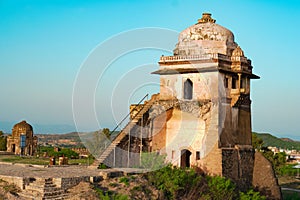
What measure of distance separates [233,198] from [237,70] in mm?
6181

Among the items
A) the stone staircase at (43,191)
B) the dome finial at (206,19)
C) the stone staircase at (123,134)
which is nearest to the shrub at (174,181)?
the stone staircase at (123,134)

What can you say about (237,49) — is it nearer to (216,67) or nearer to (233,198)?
(216,67)

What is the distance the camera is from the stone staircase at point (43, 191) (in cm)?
1533

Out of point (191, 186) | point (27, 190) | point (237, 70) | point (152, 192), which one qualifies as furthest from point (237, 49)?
point (27, 190)

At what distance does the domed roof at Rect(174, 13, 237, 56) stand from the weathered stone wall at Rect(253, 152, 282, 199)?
19.4ft

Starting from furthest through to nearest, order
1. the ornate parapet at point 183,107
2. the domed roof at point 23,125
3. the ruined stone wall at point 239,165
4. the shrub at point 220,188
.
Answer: the domed roof at point 23,125
the ornate parapet at point 183,107
the ruined stone wall at point 239,165
the shrub at point 220,188

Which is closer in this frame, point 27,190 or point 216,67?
point 27,190

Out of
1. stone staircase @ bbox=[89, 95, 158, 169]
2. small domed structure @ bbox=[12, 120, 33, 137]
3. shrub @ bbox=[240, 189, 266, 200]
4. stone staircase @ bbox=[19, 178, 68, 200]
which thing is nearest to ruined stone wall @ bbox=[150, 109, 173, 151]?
stone staircase @ bbox=[89, 95, 158, 169]

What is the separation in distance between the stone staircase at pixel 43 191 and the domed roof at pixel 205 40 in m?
10.9

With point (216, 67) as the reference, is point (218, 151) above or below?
below

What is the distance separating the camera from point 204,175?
22.2 metres

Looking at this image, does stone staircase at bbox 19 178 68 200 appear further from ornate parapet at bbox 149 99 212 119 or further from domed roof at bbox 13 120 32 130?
domed roof at bbox 13 120 32 130

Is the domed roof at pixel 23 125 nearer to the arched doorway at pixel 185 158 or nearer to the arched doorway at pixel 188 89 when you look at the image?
the arched doorway at pixel 185 158

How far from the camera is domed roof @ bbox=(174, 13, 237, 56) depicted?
941 inches
